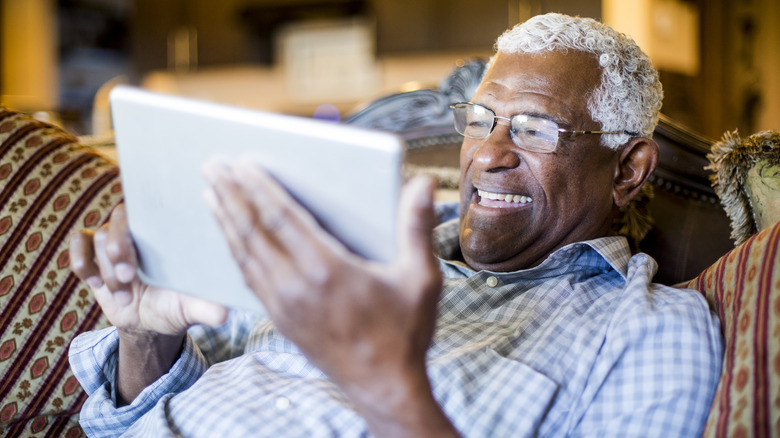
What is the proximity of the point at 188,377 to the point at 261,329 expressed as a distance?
0.50 ft

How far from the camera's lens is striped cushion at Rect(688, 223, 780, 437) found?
67cm

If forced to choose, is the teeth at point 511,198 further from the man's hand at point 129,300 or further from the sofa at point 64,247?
the man's hand at point 129,300

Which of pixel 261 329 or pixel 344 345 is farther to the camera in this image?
pixel 261 329

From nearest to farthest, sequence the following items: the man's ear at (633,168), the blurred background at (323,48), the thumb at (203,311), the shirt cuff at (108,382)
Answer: the thumb at (203,311)
the shirt cuff at (108,382)
the man's ear at (633,168)
the blurred background at (323,48)

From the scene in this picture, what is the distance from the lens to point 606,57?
3.82ft

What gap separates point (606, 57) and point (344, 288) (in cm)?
81

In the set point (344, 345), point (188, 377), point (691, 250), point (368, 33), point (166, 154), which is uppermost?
point (368, 33)

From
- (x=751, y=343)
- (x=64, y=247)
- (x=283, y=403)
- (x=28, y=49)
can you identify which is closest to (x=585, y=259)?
(x=751, y=343)

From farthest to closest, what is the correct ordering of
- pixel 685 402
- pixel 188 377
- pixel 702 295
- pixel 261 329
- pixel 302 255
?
pixel 261 329 < pixel 188 377 < pixel 702 295 < pixel 685 402 < pixel 302 255

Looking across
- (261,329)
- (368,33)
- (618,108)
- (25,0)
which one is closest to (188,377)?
(261,329)

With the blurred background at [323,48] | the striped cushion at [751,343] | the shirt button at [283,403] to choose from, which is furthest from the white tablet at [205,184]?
the blurred background at [323,48]

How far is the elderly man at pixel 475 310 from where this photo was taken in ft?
1.89

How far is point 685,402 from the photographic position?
2.62ft

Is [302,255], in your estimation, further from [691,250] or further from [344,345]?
[691,250]
